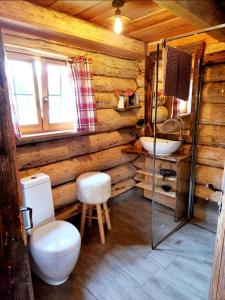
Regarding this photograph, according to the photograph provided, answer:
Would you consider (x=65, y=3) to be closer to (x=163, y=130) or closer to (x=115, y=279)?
(x=163, y=130)

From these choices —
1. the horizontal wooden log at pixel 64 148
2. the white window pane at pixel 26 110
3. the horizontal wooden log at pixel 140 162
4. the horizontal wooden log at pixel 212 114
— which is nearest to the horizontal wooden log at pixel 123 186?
the horizontal wooden log at pixel 140 162

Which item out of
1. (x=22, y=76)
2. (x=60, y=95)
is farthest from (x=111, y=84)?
(x=22, y=76)

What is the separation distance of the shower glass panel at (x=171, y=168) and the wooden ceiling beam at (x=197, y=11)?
88 centimetres

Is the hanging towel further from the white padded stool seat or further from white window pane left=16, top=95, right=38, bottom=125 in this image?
white window pane left=16, top=95, right=38, bottom=125

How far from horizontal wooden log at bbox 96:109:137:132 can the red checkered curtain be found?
0.27 m

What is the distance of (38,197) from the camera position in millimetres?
1943

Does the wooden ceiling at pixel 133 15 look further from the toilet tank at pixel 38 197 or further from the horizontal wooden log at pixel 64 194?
the horizontal wooden log at pixel 64 194

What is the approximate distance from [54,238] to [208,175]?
200 cm

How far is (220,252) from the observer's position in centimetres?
120

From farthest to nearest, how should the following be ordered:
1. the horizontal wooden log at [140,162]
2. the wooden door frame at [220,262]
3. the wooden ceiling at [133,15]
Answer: the horizontal wooden log at [140,162]
the wooden ceiling at [133,15]
the wooden door frame at [220,262]

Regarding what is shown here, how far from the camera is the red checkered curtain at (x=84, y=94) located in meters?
2.34

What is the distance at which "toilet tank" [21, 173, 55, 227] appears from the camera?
1.87 metres

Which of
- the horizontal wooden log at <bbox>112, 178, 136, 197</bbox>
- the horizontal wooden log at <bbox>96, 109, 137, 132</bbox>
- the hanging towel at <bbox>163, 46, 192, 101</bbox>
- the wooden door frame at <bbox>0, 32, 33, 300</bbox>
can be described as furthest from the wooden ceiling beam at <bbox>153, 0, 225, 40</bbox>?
the horizontal wooden log at <bbox>112, 178, 136, 197</bbox>

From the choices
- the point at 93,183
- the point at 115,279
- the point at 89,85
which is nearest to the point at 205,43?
the point at 89,85
